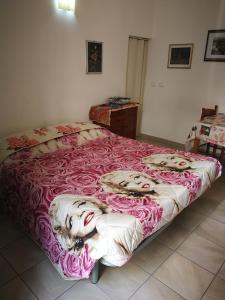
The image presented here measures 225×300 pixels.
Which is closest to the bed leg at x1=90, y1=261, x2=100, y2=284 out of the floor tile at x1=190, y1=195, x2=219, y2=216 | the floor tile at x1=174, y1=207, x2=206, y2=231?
the floor tile at x1=174, y1=207, x2=206, y2=231

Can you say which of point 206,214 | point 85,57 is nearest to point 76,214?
point 206,214

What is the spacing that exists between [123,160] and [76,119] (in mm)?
1377

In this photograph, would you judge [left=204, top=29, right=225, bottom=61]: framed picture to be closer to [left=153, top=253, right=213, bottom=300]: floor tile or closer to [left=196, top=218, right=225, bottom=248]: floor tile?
[left=196, top=218, right=225, bottom=248]: floor tile

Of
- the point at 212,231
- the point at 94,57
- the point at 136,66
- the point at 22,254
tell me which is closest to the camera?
the point at 22,254

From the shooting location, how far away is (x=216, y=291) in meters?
1.60

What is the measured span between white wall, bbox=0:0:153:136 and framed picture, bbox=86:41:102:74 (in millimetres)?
71

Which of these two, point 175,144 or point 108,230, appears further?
point 175,144

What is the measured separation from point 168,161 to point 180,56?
2.47 m

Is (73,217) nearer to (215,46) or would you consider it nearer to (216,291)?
(216,291)

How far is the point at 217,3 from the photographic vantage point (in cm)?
348

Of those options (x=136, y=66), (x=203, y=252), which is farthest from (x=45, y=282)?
(x=136, y=66)

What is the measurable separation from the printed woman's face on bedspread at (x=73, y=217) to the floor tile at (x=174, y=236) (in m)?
0.82

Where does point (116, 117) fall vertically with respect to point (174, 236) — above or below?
above

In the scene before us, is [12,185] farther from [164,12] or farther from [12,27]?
[164,12]
